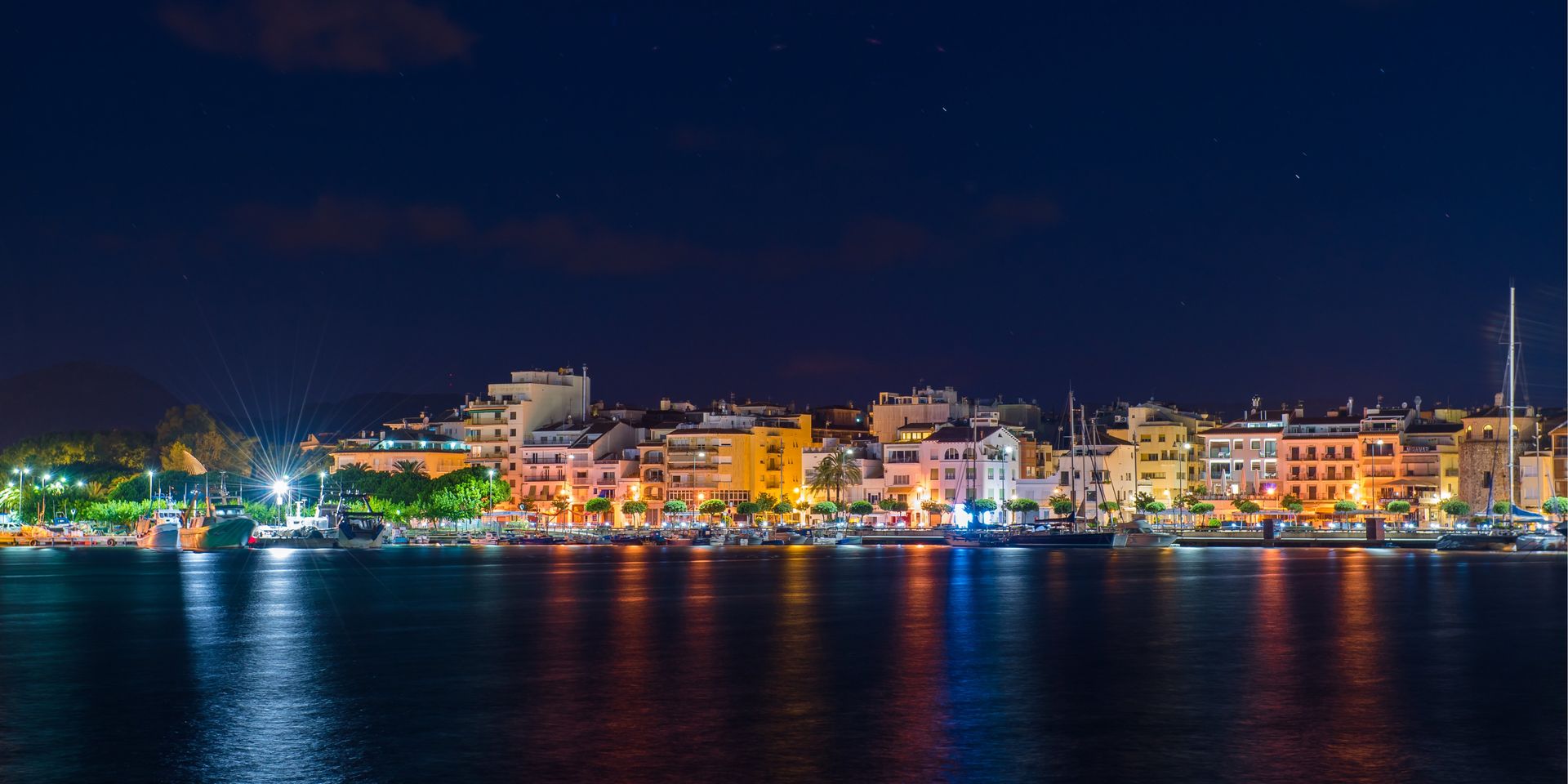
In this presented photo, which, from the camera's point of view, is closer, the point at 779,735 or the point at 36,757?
the point at 36,757

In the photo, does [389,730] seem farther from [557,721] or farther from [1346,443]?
[1346,443]

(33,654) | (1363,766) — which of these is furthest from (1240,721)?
(33,654)

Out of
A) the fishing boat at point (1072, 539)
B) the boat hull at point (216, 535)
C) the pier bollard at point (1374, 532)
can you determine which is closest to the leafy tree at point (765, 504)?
the fishing boat at point (1072, 539)

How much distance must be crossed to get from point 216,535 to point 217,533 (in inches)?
6.9

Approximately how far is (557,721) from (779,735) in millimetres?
3758

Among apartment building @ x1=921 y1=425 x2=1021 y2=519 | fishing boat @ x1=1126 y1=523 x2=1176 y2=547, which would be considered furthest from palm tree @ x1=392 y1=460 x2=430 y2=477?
fishing boat @ x1=1126 y1=523 x2=1176 y2=547

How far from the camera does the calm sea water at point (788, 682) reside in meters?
24.3

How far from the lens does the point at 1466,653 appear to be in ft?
129

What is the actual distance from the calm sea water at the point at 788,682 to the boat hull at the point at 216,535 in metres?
56.1

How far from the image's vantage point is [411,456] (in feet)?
479

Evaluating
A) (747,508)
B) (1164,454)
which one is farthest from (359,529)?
(1164,454)

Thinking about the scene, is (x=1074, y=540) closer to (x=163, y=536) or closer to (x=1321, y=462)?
(x=1321, y=462)

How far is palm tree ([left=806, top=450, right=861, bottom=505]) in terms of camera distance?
4934 inches

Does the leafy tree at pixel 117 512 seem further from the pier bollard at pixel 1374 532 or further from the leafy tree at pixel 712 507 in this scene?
the pier bollard at pixel 1374 532
